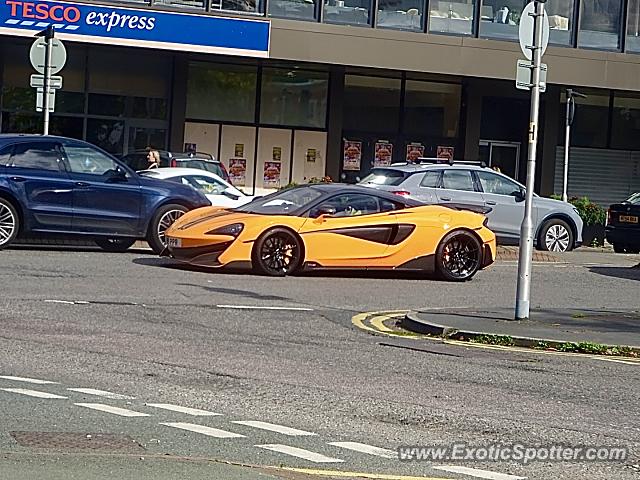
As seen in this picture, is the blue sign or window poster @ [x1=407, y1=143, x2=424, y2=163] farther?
window poster @ [x1=407, y1=143, x2=424, y2=163]

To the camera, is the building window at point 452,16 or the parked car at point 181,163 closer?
the parked car at point 181,163

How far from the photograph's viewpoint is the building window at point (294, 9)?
32.1 m

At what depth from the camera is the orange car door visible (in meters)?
17.5

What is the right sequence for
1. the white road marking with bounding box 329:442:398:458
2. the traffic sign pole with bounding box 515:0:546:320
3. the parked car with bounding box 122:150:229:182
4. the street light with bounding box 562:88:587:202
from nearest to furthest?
1. the white road marking with bounding box 329:442:398:458
2. the traffic sign pole with bounding box 515:0:546:320
3. the parked car with bounding box 122:150:229:182
4. the street light with bounding box 562:88:587:202

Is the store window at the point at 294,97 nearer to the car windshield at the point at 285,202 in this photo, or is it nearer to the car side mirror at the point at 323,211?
the car windshield at the point at 285,202

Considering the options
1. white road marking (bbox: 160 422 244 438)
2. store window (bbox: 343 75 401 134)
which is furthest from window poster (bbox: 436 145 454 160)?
white road marking (bbox: 160 422 244 438)

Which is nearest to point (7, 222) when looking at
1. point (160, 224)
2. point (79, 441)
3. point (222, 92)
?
point (160, 224)

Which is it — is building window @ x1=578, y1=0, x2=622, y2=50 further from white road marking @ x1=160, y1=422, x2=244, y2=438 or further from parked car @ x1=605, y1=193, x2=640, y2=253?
white road marking @ x1=160, y1=422, x2=244, y2=438

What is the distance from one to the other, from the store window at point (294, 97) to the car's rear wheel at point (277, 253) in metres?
18.0

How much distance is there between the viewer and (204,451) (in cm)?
696

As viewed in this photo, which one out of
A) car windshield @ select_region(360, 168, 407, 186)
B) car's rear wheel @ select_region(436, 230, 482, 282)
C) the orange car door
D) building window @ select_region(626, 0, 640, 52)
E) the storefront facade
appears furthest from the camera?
building window @ select_region(626, 0, 640, 52)

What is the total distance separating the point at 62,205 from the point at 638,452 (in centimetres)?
1253

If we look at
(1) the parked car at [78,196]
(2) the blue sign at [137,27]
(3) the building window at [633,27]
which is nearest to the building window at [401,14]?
(2) the blue sign at [137,27]

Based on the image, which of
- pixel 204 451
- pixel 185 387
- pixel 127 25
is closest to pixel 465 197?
pixel 127 25
